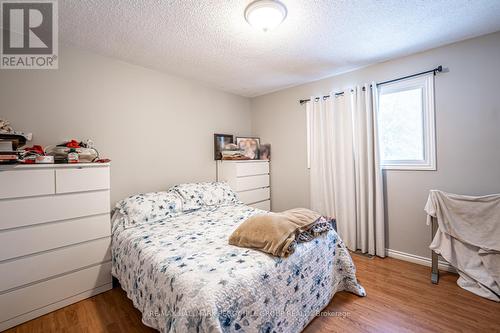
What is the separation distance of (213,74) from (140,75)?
0.88 metres

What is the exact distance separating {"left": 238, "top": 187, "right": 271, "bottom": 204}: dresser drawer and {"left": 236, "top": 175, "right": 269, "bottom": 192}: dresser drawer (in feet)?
0.21

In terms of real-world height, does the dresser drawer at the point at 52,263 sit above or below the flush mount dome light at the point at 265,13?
below

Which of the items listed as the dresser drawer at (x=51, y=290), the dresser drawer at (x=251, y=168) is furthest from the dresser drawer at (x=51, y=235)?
the dresser drawer at (x=251, y=168)

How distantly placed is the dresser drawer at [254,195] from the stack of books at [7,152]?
235 centimetres

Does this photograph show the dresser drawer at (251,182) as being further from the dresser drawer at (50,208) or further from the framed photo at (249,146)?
the dresser drawer at (50,208)

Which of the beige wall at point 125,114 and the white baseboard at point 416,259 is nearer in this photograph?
the beige wall at point 125,114

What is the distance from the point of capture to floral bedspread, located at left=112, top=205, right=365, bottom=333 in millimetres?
1110

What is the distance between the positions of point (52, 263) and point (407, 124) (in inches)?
147

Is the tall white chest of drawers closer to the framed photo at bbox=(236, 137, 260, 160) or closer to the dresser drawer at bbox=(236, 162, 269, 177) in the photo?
the dresser drawer at bbox=(236, 162, 269, 177)

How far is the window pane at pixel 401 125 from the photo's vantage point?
2.49 m

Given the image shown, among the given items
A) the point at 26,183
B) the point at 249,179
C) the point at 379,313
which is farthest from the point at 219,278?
the point at 249,179

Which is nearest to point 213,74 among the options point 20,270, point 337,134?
point 337,134

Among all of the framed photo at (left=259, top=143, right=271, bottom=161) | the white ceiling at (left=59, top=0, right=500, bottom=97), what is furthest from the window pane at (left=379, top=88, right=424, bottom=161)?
the framed photo at (left=259, top=143, right=271, bottom=161)

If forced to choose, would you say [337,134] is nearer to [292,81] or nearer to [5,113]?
[292,81]
